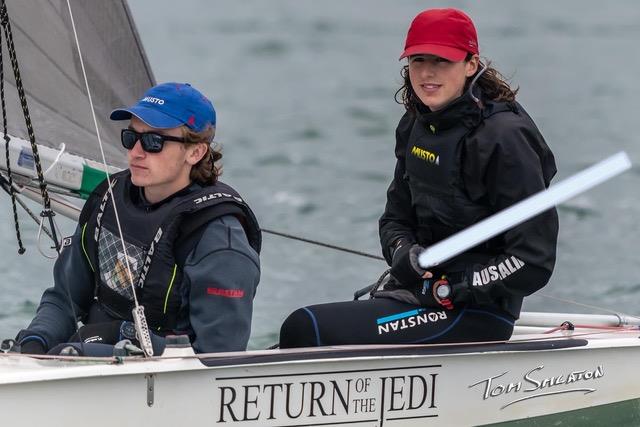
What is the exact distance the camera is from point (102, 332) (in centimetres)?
360

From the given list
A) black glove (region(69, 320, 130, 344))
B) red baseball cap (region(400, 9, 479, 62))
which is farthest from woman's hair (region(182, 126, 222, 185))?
red baseball cap (region(400, 9, 479, 62))

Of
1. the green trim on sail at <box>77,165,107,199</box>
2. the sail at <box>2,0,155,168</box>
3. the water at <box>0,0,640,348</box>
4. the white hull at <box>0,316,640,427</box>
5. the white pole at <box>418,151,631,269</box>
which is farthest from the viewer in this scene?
Answer: the water at <box>0,0,640,348</box>

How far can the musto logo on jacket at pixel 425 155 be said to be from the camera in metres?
3.79

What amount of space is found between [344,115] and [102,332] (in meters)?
10.1

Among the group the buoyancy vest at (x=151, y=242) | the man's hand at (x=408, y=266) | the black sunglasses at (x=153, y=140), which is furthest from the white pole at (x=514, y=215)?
the black sunglasses at (x=153, y=140)

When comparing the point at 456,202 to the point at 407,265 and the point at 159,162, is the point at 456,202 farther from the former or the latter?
the point at 159,162

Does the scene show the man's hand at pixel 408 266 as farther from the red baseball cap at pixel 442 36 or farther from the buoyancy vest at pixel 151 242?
the red baseball cap at pixel 442 36

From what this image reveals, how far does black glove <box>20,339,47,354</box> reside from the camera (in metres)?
3.61

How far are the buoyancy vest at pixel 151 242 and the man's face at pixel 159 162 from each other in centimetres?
6

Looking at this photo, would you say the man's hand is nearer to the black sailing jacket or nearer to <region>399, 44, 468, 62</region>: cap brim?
the black sailing jacket

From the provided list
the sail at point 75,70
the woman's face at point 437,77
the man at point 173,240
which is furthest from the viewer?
the sail at point 75,70

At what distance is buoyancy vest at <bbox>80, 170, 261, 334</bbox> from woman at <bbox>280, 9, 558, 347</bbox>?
410mm

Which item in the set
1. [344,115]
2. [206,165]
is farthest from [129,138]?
[344,115]

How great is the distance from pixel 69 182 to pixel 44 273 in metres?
2.58
